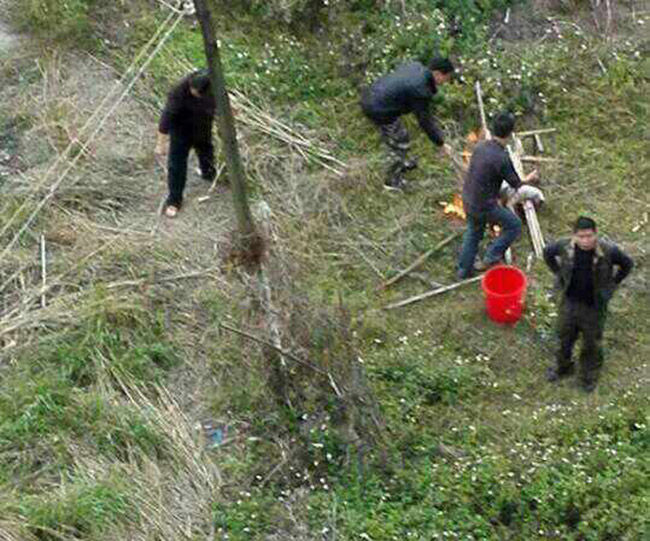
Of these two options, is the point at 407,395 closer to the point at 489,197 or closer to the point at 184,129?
the point at 489,197

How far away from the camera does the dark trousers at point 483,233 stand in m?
9.28

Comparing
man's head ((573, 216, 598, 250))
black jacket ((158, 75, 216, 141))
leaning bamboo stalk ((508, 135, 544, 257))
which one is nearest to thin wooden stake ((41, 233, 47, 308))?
black jacket ((158, 75, 216, 141))

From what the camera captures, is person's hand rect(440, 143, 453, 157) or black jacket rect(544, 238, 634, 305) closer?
black jacket rect(544, 238, 634, 305)

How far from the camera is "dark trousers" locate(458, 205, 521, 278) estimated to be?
9281mm

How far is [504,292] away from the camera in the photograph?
9.24 m

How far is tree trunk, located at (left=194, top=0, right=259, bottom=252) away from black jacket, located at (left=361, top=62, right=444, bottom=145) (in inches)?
102

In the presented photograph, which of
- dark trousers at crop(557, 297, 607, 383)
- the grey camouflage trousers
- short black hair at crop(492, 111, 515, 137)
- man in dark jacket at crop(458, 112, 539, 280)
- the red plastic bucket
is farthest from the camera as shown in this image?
the grey camouflage trousers

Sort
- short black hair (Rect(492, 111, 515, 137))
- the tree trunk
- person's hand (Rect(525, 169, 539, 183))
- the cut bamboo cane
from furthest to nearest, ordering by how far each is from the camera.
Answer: the cut bamboo cane
person's hand (Rect(525, 169, 539, 183))
short black hair (Rect(492, 111, 515, 137))
the tree trunk

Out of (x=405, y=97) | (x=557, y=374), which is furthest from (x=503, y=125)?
(x=557, y=374)

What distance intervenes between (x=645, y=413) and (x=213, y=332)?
10.1 ft

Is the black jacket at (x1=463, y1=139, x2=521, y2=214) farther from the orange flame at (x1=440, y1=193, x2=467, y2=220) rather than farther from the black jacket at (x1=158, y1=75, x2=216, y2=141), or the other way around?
the black jacket at (x1=158, y1=75, x2=216, y2=141)

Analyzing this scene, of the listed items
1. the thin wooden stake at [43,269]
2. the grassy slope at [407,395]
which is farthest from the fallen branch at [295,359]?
the thin wooden stake at [43,269]

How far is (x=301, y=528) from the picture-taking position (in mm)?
7508

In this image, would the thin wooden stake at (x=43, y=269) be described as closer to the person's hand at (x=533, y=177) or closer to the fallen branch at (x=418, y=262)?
the fallen branch at (x=418, y=262)
